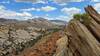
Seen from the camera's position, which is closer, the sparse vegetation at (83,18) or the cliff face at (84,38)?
the cliff face at (84,38)

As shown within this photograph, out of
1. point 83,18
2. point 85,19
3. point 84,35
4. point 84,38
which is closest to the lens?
point 84,38

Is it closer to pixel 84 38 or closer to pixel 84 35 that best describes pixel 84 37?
pixel 84 38

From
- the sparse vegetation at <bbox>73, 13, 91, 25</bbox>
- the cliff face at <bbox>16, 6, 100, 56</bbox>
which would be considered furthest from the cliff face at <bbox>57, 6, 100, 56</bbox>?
the sparse vegetation at <bbox>73, 13, 91, 25</bbox>

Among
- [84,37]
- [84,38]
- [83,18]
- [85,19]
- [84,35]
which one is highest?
[85,19]

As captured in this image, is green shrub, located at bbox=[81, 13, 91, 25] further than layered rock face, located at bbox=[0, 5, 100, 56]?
Yes

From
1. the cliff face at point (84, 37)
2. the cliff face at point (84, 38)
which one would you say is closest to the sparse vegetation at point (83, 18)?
the cliff face at point (84, 37)

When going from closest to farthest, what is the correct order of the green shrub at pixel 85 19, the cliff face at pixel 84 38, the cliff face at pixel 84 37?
the cliff face at pixel 84 38 → the cliff face at pixel 84 37 → the green shrub at pixel 85 19

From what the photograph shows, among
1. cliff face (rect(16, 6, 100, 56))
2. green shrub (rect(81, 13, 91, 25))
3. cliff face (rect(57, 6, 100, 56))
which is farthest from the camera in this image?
green shrub (rect(81, 13, 91, 25))

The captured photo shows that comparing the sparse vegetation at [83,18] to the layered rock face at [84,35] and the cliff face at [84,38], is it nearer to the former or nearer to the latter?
the layered rock face at [84,35]

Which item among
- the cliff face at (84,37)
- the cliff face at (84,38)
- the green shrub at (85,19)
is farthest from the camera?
the green shrub at (85,19)

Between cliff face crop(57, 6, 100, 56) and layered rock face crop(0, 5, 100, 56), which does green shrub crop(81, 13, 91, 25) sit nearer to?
layered rock face crop(0, 5, 100, 56)

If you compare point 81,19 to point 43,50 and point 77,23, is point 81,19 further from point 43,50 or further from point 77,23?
point 43,50

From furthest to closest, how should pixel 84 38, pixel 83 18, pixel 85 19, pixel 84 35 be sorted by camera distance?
pixel 83 18, pixel 85 19, pixel 84 35, pixel 84 38

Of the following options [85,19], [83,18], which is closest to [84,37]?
[85,19]
